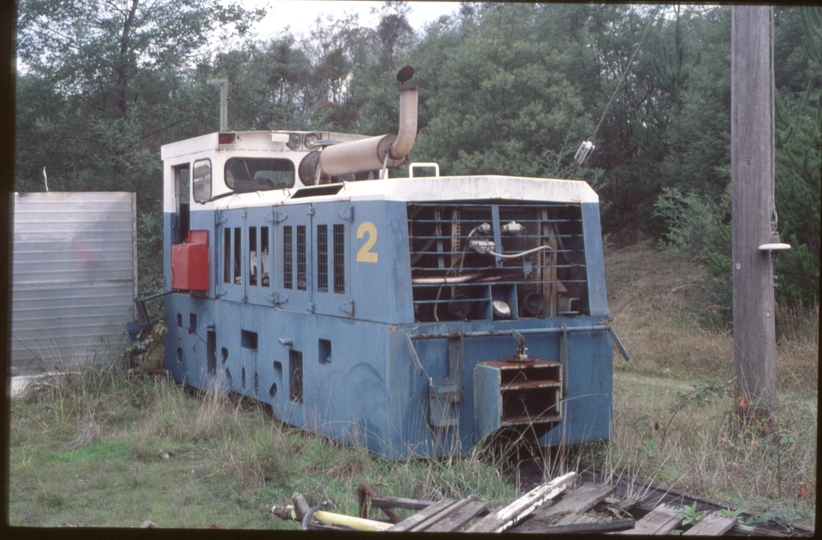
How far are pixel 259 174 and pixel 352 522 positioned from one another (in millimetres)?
5520

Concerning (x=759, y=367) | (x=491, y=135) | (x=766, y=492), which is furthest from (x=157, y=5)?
Answer: (x=766, y=492)

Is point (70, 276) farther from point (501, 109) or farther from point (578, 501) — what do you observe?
point (501, 109)

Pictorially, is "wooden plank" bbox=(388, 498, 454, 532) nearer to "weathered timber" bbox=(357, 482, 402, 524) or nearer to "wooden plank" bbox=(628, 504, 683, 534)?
"weathered timber" bbox=(357, 482, 402, 524)

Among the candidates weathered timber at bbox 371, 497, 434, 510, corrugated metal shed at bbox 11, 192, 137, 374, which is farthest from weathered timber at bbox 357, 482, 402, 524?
corrugated metal shed at bbox 11, 192, 137, 374

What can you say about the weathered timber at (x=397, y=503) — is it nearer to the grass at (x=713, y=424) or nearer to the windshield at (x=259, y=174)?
the grass at (x=713, y=424)

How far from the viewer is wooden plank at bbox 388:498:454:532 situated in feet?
15.7

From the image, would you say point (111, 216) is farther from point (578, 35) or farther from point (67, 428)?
point (578, 35)

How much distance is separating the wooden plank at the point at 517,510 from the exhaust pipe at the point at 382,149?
109 inches

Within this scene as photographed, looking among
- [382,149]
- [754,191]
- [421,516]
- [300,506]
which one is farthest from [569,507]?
[382,149]

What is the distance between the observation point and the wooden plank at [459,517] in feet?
15.7

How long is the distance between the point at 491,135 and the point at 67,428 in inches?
600

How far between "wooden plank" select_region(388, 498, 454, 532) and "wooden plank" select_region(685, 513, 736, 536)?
1.28 meters

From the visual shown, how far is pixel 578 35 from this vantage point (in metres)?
26.1

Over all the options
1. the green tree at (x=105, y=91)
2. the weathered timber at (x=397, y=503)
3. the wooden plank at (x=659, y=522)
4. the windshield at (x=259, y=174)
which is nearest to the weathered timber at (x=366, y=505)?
the weathered timber at (x=397, y=503)
